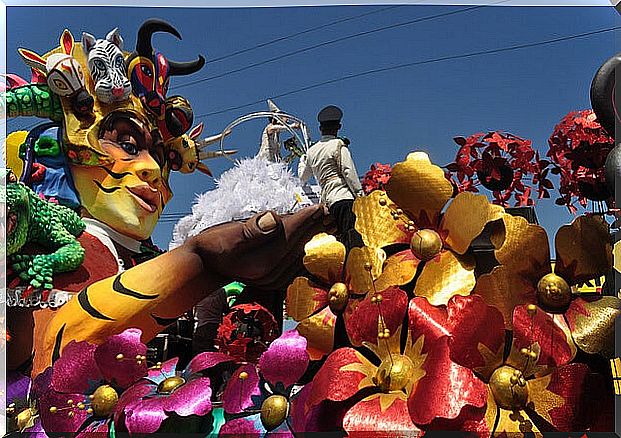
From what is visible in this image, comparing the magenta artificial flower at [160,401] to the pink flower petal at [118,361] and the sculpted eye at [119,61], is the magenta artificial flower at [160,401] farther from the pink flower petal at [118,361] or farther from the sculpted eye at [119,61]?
the sculpted eye at [119,61]

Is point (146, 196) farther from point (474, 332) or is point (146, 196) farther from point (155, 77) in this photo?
point (474, 332)

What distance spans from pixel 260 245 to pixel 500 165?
32cm

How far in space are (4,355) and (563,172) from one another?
15.7 inches

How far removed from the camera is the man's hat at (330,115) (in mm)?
772

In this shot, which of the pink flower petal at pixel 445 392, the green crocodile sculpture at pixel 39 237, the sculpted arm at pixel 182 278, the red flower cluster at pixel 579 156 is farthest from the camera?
the green crocodile sculpture at pixel 39 237

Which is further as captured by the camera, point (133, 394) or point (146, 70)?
point (146, 70)

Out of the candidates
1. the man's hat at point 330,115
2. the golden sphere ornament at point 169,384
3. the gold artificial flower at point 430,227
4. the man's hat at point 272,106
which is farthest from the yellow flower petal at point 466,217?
the man's hat at point 272,106

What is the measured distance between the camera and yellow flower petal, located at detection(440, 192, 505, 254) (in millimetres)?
205

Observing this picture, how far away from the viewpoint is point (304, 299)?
0.82 feet

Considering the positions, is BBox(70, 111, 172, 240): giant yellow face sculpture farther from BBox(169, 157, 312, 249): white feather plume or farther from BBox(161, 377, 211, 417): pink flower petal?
BBox(161, 377, 211, 417): pink flower petal

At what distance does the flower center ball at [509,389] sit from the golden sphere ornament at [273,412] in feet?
0.20

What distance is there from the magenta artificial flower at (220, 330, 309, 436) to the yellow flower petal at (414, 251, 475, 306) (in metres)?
0.04

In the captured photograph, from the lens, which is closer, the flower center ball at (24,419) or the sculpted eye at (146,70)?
the flower center ball at (24,419)

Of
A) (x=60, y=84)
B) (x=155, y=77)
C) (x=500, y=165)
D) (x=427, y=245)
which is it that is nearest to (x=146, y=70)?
(x=155, y=77)
